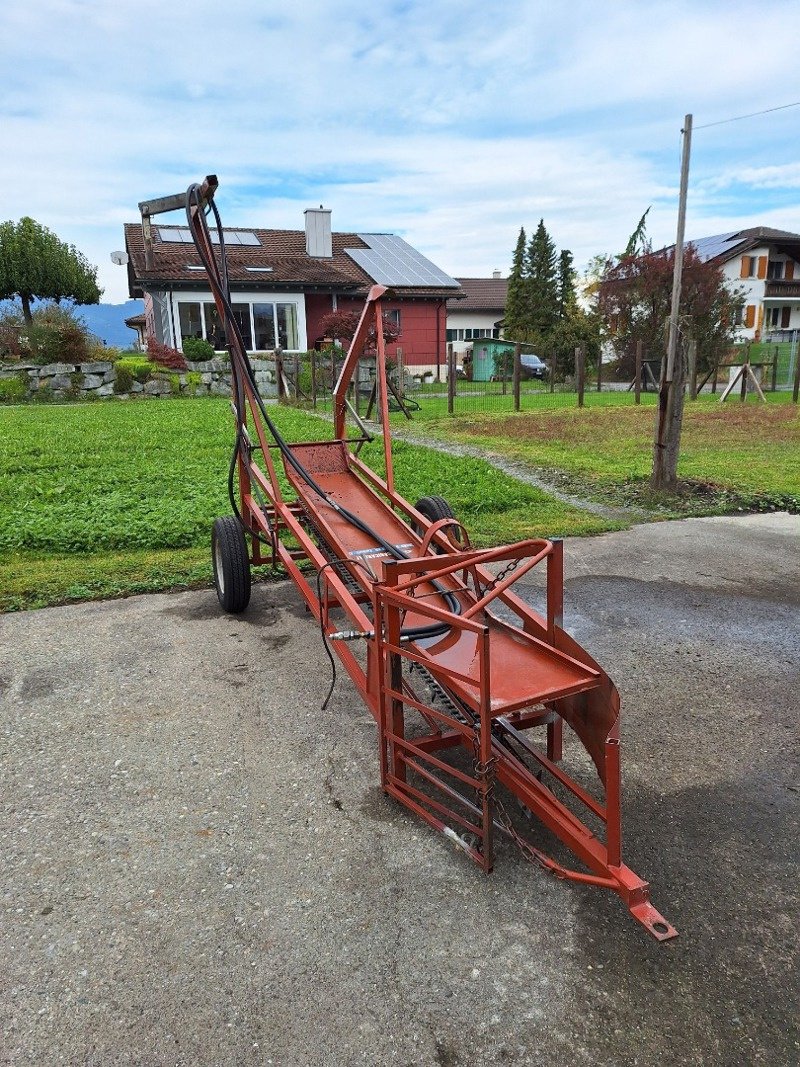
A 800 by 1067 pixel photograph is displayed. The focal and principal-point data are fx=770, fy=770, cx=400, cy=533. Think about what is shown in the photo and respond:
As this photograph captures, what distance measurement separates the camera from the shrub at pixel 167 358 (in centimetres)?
2205

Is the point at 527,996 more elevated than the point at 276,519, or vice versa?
the point at 276,519

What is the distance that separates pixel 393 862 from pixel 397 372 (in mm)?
19681

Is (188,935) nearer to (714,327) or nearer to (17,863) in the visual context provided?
(17,863)

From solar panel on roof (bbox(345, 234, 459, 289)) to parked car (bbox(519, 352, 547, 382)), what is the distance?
15.4ft

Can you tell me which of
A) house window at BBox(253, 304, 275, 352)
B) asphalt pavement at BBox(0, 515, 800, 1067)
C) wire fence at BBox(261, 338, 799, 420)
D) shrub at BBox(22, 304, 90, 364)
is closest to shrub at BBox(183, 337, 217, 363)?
wire fence at BBox(261, 338, 799, 420)

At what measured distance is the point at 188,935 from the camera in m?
2.34

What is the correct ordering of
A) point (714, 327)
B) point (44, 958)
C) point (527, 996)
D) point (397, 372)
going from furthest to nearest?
point (714, 327)
point (397, 372)
point (44, 958)
point (527, 996)

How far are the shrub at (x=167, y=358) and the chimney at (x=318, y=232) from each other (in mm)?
9396

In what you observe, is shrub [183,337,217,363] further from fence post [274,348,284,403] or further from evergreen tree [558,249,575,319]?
evergreen tree [558,249,575,319]

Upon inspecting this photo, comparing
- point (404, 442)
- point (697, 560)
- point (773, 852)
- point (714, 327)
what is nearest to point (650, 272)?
point (714, 327)

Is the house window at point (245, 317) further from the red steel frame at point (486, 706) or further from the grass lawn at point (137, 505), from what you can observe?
the red steel frame at point (486, 706)

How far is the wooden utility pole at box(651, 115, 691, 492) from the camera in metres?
7.90

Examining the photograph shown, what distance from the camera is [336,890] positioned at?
8.30ft

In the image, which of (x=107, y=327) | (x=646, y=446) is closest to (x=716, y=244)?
(x=646, y=446)
